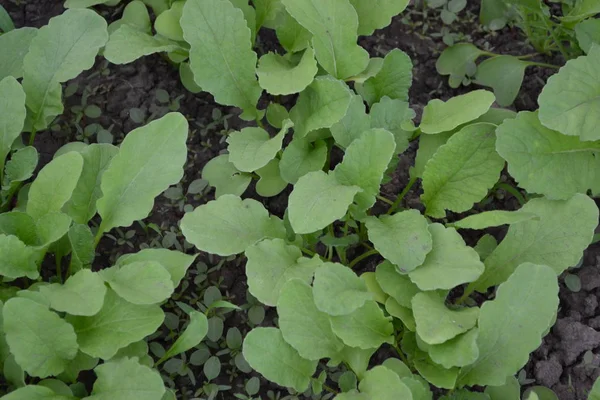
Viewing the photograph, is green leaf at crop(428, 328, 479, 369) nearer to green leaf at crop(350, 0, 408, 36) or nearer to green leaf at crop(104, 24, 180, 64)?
green leaf at crop(350, 0, 408, 36)

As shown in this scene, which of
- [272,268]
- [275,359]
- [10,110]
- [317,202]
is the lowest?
[275,359]

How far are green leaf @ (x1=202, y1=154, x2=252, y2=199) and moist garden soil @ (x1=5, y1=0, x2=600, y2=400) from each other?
0.05m

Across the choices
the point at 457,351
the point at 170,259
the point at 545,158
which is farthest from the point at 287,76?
the point at 457,351

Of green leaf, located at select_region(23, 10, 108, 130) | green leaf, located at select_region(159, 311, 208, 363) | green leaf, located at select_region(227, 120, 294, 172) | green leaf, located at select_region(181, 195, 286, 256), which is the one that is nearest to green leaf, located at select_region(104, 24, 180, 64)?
green leaf, located at select_region(23, 10, 108, 130)

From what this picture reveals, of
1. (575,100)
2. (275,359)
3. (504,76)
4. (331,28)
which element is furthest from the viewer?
(504,76)

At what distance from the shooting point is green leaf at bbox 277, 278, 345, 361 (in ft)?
4.41

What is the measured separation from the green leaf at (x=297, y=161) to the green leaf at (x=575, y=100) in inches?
19.0

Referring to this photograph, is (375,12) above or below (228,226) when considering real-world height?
above

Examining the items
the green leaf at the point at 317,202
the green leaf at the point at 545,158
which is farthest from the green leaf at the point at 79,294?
the green leaf at the point at 545,158

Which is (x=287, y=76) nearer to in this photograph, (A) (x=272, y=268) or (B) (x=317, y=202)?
(B) (x=317, y=202)

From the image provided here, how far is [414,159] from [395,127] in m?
0.17

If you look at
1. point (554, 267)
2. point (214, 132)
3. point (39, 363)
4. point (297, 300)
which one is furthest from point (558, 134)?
point (39, 363)

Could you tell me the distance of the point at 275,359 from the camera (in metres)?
1.36

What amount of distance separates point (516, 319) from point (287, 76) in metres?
0.71
